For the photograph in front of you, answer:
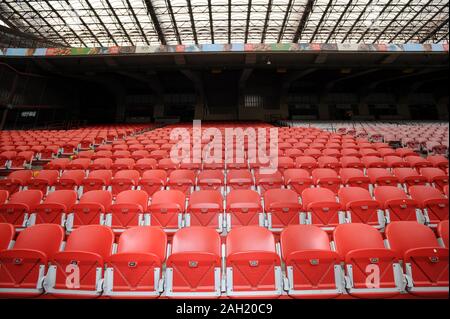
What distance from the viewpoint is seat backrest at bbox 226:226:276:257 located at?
2826 millimetres

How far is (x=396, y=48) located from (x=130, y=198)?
16.5 metres

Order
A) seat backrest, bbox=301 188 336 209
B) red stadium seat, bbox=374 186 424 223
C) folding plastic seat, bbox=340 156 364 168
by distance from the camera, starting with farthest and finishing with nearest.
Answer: folding plastic seat, bbox=340 156 364 168
seat backrest, bbox=301 188 336 209
red stadium seat, bbox=374 186 424 223

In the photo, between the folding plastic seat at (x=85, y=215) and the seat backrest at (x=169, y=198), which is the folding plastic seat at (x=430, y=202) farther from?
the folding plastic seat at (x=85, y=215)

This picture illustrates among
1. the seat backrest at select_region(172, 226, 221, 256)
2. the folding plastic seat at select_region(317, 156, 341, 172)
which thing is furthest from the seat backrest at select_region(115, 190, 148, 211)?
the folding plastic seat at select_region(317, 156, 341, 172)

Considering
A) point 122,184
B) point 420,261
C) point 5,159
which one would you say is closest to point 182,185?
point 122,184

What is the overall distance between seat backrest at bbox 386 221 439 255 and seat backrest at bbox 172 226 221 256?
6.49ft

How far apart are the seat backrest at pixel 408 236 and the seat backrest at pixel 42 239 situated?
12.5 feet

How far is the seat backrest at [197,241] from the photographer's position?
2837mm

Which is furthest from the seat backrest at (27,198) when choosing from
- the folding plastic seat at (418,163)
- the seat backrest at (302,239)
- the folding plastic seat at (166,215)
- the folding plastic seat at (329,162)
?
the folding plastic seat at (418,163)

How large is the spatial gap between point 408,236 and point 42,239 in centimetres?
418

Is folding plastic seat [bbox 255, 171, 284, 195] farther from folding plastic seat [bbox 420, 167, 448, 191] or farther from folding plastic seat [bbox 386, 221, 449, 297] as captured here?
folding plastic seat [bbox 420, 167, 448, 191]

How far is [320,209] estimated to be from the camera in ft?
11.8

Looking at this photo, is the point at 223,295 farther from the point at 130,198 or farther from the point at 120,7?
the point at 120,7

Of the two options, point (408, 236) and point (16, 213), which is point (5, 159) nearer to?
point (16, 213)
